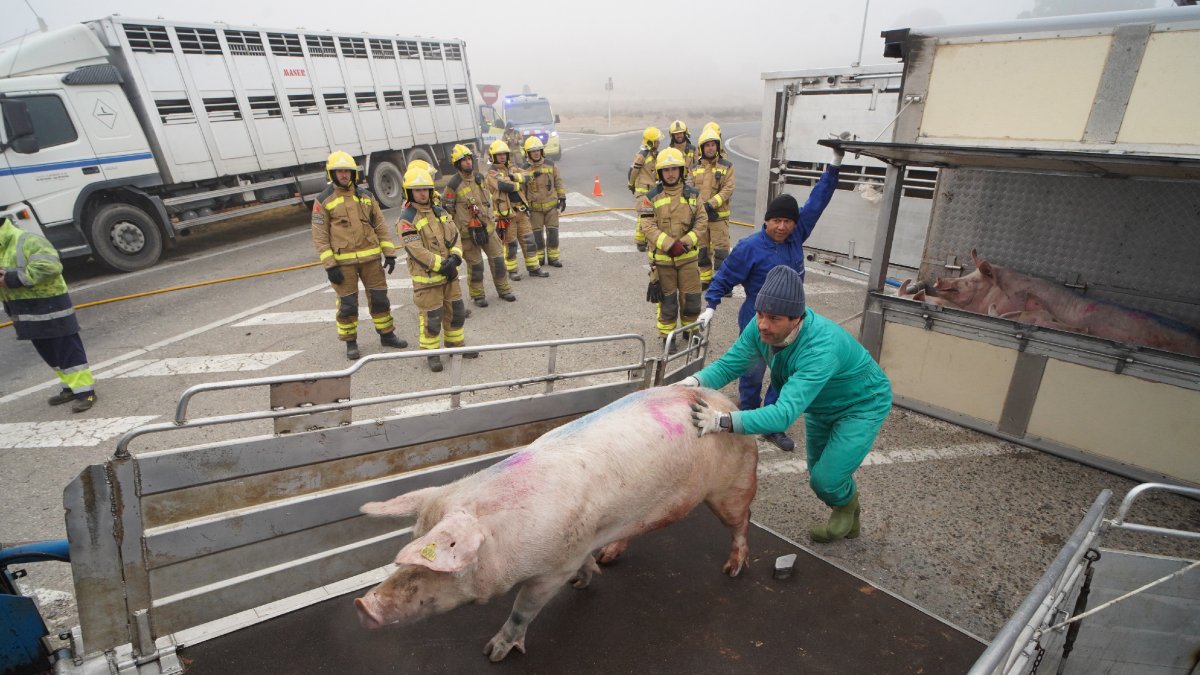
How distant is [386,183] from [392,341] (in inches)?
393

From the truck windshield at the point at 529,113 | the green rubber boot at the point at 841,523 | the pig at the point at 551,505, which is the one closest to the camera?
the pig at the point at 551,505

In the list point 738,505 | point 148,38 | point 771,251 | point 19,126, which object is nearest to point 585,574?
point 738,505

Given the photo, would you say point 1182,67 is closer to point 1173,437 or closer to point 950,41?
point 950,41

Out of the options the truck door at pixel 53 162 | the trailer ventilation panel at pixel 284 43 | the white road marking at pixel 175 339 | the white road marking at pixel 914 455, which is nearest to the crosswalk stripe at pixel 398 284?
the white road marking at pixel 175 339

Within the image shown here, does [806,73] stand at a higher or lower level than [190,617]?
higher

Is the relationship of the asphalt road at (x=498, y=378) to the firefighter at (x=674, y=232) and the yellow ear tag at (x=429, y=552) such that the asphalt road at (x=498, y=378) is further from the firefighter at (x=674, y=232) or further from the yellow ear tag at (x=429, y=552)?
the yellow ear tag at (x=429, y=552)

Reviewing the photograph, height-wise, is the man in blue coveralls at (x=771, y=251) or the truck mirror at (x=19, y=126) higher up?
the truck mirror at (x=19, y=126)

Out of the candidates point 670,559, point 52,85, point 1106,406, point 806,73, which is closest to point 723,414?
point 670,559

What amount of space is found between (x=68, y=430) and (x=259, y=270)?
235 inches

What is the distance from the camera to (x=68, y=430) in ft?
19.2

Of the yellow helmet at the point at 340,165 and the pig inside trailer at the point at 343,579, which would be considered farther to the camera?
the yellow helmet at the point at 340,165

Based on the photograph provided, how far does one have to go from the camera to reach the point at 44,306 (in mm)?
5848

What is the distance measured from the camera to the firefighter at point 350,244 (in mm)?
6902

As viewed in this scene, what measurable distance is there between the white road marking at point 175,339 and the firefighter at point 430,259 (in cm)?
359
